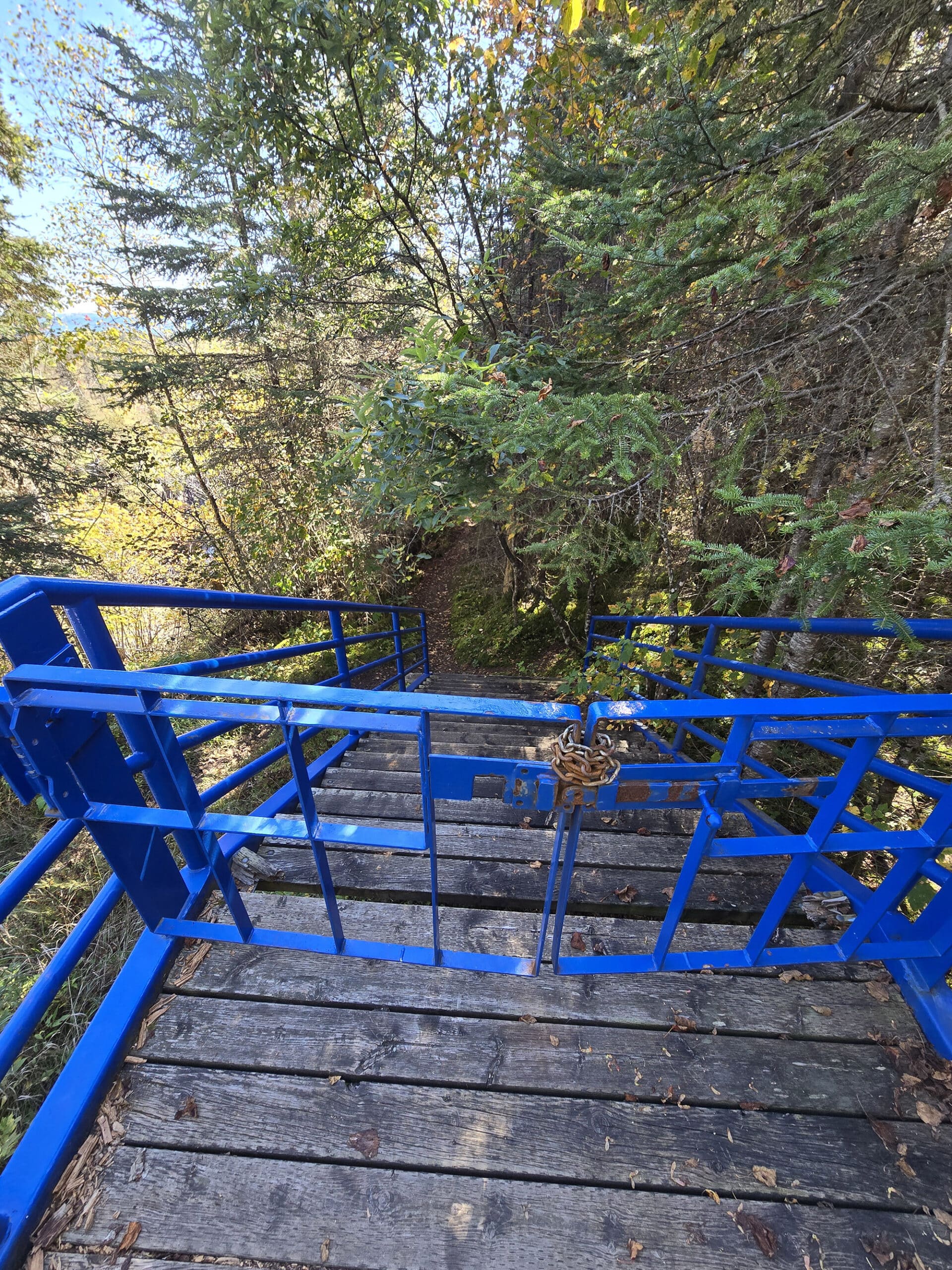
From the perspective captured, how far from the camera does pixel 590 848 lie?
6.90 feet

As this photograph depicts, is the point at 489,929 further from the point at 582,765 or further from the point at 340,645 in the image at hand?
the point at 340,645

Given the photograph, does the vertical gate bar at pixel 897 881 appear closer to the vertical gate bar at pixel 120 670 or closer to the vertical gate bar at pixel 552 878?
the vertical gate bar at pixel 552 878

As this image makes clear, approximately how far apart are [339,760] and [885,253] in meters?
3.95

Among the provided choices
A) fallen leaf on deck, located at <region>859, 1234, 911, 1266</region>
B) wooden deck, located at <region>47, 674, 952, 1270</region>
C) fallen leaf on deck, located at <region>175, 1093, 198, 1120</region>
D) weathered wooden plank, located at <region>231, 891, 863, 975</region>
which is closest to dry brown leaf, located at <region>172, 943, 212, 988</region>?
wooden deck, located at <region>47, 674, 952, 1270</region>

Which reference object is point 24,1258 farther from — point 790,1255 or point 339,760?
point 339,760

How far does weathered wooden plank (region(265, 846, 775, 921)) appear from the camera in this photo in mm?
1884

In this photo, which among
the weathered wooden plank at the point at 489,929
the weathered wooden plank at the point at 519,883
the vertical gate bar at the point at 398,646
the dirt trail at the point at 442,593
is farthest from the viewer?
the dirt trail at the point at 442,593

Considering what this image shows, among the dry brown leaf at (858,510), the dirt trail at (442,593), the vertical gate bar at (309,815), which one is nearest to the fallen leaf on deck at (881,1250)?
the vertical gate bar at (309,815)

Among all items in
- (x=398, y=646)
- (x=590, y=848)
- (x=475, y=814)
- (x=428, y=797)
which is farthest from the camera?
(x=398, y=646)

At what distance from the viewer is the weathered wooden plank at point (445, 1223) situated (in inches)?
42.8

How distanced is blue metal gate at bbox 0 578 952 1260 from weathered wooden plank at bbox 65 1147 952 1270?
310 millimetres

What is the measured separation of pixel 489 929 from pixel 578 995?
0.36 m

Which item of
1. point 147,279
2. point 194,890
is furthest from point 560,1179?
point 147,279

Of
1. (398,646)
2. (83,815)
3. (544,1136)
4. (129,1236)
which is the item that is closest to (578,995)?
(544,1136)
